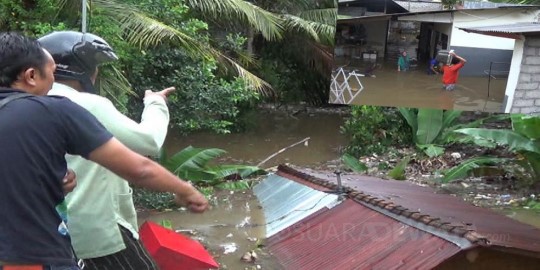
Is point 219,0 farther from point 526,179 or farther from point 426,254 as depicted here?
point 426,254

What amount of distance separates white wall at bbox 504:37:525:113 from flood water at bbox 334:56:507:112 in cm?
6

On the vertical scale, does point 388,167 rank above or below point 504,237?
below

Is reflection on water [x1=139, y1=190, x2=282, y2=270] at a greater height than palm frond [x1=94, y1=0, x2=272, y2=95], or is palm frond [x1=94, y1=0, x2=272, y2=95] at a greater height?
Result: palm frond [x1=94, y1=0, x2=272, y2=95]

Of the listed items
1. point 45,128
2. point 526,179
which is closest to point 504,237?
point 45,128

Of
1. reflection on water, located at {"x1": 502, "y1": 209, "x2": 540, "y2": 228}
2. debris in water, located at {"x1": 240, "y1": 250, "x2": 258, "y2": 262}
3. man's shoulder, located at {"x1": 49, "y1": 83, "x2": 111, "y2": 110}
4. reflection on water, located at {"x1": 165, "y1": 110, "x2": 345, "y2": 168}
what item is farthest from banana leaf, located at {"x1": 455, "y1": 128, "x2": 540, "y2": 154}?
man's shoulder, located at {"x1": 49, "y1": 83, "x2": 111, "y2": 110}

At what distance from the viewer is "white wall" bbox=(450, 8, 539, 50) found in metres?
3.41

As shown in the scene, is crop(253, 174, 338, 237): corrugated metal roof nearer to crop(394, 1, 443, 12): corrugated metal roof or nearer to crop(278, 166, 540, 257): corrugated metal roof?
crop(278, 166, 540, 257): corrugated metal roof

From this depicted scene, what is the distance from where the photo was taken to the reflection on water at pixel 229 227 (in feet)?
19.6

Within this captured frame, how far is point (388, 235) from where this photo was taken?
117 inches

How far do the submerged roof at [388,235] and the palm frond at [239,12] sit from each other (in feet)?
20.4

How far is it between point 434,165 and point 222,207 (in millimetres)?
4003

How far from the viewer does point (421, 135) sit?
37.4 ft

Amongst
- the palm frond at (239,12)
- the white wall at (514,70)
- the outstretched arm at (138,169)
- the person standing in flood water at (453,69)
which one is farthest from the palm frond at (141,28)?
the outstretched arm at (138,169)

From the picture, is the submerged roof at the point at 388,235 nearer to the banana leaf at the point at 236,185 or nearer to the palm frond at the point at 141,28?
the palm frond at the point at 141,28
